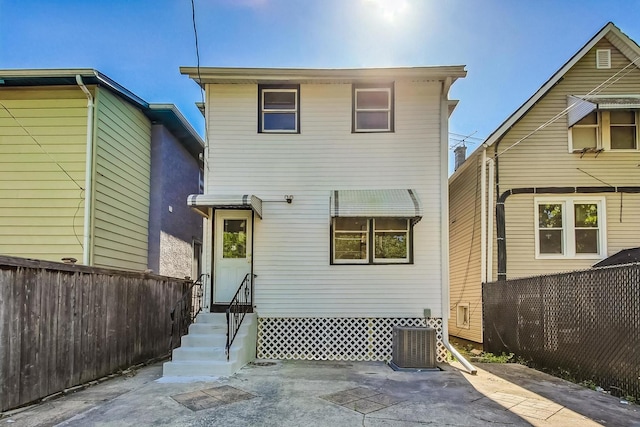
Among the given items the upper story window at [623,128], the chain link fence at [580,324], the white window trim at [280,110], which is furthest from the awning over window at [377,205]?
the upper story window at [623,128]

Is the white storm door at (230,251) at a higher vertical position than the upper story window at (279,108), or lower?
lower

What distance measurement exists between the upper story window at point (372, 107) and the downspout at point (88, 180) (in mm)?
5566

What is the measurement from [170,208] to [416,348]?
25.4 ft

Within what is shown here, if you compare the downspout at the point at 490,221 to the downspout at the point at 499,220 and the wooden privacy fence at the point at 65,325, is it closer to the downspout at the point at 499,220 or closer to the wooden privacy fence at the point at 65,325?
the downspout at the point at 499,220

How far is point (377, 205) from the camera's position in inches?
327

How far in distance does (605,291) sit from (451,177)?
754 centimetres

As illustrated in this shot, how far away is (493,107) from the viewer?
14422 millimetres

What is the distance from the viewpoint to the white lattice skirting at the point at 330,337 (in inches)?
339

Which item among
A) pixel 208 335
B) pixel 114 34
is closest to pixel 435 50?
pixel 114 34

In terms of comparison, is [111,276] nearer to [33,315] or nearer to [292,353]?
[33,315]

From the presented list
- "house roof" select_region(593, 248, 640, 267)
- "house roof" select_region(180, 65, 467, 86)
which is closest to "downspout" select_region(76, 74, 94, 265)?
"house roof" select_region(180, 65, 467, 86)

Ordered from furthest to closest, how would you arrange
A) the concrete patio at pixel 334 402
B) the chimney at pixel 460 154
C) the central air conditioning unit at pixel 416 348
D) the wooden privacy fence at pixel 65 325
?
the chimney at pixel 460 154
the central air conditioning unit at pixel 416 348
the wooden privacy fence at pixel 65 325
the concrete patio at pixel 334 402

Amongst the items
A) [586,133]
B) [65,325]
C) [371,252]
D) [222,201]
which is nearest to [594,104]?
[586,133]

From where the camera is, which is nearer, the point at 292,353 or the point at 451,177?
the point at 292,353
